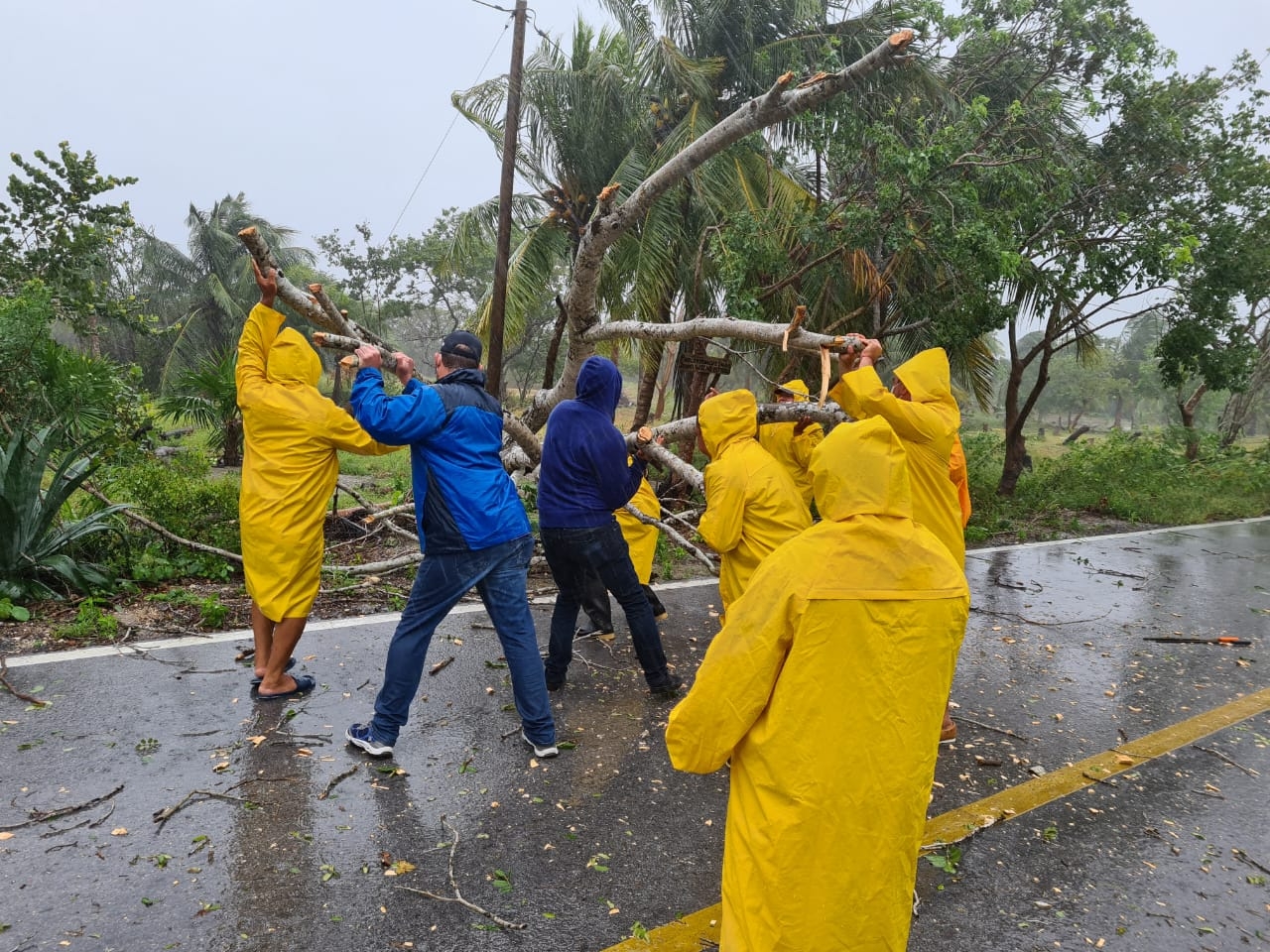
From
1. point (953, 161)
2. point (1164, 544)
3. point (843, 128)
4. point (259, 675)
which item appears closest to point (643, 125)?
point (843, 128)

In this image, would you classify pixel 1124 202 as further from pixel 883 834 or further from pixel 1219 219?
pixel 883 834

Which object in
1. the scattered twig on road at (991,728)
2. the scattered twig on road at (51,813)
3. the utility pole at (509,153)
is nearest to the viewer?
the scattered twig on road at (51,813)

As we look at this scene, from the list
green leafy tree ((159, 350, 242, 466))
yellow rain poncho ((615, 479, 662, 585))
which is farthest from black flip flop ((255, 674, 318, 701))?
green leafy tree ((159, 350, 242, 466))

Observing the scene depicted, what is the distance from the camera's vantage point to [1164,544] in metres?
11.6

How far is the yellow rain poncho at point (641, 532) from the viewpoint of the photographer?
6.34 m

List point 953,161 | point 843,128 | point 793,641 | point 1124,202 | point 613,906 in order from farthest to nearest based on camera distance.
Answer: point 1124,202 → point 843,128 → point 953,161 → point 613,906 → point 793,641

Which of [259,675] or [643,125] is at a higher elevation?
[643,125]

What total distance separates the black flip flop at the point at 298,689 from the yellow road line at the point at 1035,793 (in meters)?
2.53

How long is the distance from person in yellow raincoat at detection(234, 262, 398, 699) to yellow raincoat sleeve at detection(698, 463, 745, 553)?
1.71 meters

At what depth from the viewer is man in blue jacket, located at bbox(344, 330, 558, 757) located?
3.72 meters

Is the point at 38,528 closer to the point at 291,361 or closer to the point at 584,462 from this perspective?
the point at 291,361

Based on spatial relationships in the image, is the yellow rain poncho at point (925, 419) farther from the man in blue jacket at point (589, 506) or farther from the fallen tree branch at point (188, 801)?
the fallen tree branch at point (188, 801)

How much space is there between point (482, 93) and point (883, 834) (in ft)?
47.2

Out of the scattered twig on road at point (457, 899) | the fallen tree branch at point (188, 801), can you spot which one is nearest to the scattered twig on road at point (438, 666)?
the fallen tree branch at point (188, 801)
